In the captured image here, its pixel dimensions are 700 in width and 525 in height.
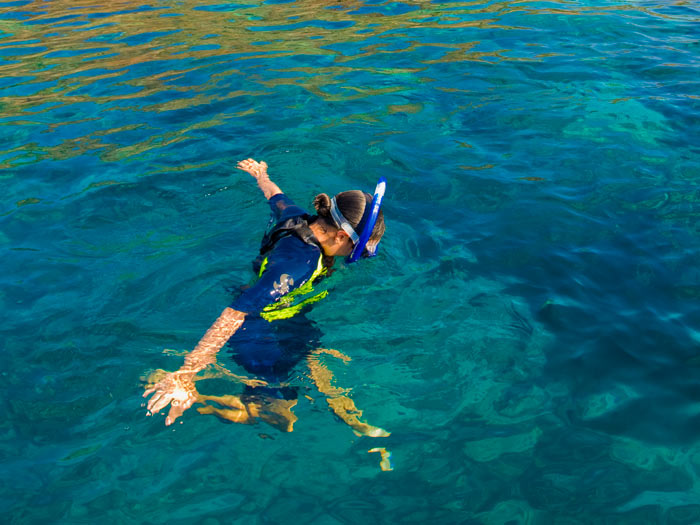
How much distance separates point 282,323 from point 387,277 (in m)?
1.16

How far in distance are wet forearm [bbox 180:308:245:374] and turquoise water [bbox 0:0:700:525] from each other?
0.43 m

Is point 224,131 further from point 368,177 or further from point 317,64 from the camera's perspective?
point 317,64

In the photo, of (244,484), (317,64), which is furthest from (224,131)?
(244,484)

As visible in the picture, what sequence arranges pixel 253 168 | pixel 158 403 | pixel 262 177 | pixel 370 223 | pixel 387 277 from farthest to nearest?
pixel 253 168 < pixel 262 177 < pixel 387 277 < pixel 370 223 < pixel 158 403

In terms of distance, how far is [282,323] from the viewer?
4250 mm

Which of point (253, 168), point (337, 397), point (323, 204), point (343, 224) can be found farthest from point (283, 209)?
point (337, 397)

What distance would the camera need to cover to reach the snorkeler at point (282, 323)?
361cm

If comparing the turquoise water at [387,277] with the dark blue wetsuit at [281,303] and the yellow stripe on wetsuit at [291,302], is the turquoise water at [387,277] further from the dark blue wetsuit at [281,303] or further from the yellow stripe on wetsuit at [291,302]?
the yellow stripe on wetsuit at [291,302]

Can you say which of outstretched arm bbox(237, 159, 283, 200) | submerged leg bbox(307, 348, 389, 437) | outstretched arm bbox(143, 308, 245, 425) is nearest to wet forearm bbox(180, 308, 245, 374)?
outstretched arm bbox(143, 308, 245, 425)

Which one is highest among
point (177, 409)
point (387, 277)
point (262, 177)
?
point (262, 177)

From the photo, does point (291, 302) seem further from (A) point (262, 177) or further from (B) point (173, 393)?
(A) point (262, 177)

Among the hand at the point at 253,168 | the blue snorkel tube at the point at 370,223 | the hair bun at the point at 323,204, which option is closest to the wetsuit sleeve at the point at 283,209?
the hair bun at the point at 323,204

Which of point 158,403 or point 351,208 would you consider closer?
point 158,403

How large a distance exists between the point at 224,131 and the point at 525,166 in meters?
3.41
